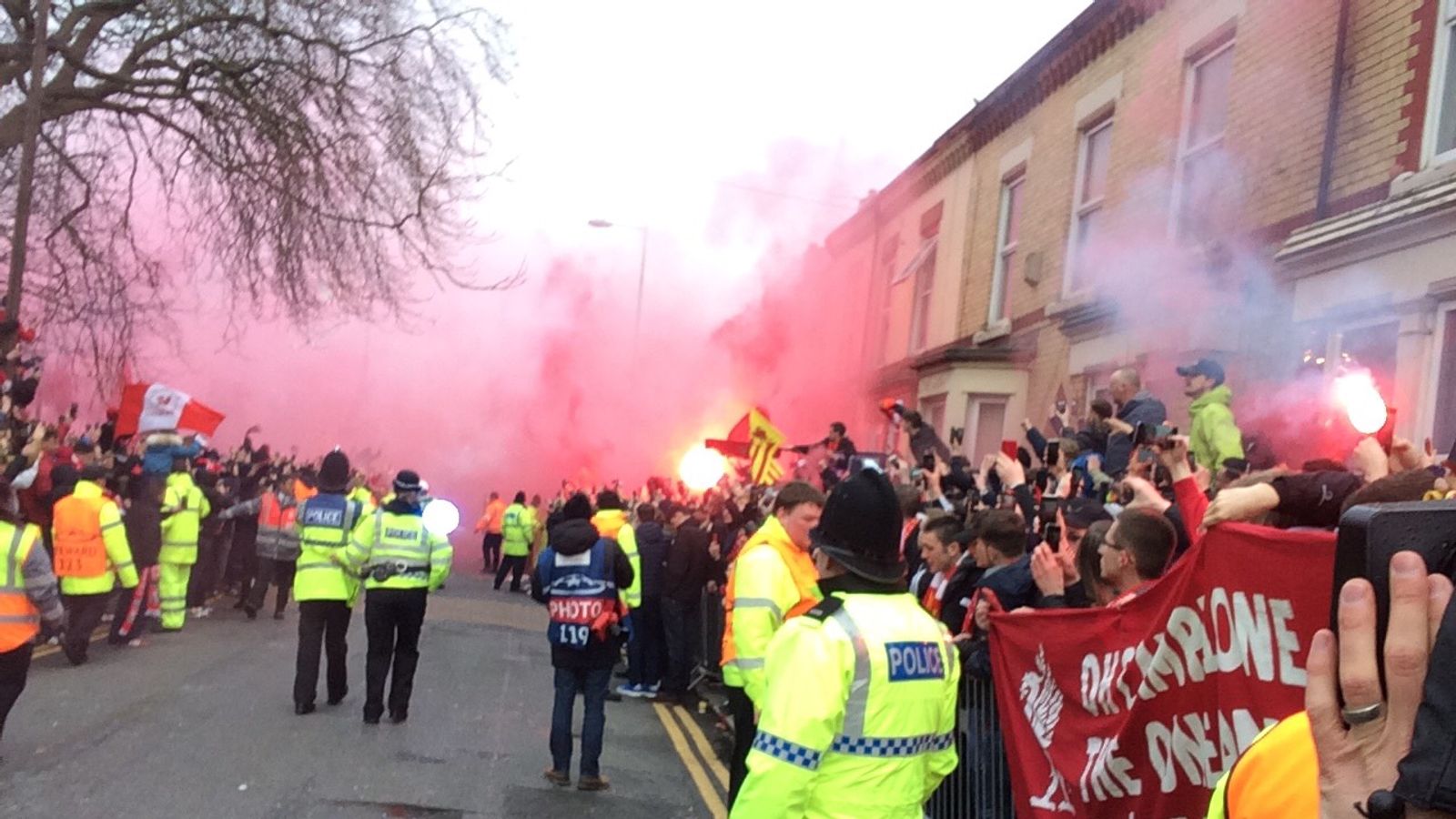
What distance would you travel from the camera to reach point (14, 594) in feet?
22.6

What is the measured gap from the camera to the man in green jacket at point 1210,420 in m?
7.75

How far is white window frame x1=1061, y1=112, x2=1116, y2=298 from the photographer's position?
543 inches

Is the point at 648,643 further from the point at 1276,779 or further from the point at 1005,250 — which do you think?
the point at 1276,779

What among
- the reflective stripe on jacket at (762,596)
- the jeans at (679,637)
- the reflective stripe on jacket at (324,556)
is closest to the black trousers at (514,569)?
the jeans at (679,637)

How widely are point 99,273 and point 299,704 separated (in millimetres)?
10904

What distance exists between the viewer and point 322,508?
9648 mm

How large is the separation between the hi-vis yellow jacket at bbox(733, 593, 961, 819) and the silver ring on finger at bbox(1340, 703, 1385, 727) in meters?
2.00

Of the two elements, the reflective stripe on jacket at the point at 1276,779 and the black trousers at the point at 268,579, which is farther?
the black trousers at the point at 268,579

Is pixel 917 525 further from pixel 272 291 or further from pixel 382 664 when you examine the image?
pixel 272 291

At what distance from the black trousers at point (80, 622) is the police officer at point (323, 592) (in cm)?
247

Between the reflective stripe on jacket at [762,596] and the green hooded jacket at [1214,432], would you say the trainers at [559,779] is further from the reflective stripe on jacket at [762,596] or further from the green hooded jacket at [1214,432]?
the green hooded jacket at [1214,432]

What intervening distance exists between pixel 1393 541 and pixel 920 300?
61.2ft

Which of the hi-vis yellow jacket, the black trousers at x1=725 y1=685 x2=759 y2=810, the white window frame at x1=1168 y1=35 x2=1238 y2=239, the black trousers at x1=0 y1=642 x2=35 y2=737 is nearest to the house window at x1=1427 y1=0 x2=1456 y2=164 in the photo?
the white window frame at x1=1168 y1=35 x2=1238 y2=239

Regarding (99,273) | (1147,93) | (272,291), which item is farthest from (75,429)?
(1147,93)
